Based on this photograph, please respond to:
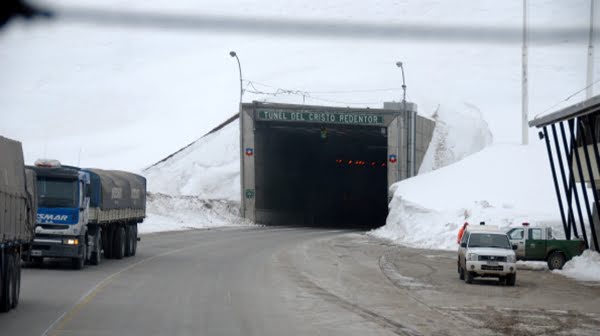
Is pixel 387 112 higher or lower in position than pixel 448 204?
higher

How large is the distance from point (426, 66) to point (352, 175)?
7813 centimetres

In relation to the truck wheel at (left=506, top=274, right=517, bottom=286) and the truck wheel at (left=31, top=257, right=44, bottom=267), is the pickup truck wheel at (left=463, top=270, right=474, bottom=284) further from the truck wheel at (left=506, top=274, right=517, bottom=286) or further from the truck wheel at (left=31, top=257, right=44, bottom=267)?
the truck wheel at (left=31, top=257, right=44, bottom=267)

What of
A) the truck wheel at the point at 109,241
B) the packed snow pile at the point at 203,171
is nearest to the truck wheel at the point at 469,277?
the truck wheel at the point at 109,241

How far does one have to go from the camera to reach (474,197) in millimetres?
53812

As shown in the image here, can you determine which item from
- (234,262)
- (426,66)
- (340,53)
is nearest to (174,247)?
(234,262)

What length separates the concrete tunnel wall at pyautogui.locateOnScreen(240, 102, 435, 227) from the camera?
213 ft

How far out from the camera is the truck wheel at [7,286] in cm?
1698

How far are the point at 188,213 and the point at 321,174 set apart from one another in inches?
831

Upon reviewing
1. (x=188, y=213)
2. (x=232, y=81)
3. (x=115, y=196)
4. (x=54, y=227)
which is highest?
(x=232, y=81)

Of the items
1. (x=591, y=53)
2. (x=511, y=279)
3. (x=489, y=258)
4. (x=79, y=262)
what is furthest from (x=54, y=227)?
(x=591, y=53)

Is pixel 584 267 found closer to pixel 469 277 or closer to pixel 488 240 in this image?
pixel 488 240

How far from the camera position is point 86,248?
1121 inches

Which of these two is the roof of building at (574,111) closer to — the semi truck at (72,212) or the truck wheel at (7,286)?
the semi truck at (72,212)

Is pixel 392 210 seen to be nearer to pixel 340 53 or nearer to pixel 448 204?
pixel 448 204
